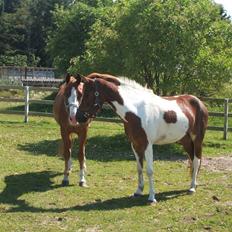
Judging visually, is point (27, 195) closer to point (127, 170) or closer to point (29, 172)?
point (29, 172)

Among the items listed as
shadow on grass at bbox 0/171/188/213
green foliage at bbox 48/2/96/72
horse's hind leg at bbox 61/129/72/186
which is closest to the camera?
shadow on grass at bbox 0/171/188/213

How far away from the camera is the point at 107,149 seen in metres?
12.8

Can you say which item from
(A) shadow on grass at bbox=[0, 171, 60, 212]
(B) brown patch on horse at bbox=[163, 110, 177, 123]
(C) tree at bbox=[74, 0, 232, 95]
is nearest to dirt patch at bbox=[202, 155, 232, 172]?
(C) tree at bbox=[74, 0, 232, 95]

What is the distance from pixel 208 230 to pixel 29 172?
4.56 metres

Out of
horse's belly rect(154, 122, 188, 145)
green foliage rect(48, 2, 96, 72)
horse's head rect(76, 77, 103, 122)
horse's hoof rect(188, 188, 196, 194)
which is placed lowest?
horse's hoof rect(188, 188, 196, 194)

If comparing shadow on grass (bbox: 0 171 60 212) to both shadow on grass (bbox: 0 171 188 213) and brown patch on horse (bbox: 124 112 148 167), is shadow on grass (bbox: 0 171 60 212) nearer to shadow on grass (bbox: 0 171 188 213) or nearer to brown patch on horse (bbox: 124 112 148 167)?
shadow on grass (bbox: 0 171 188 213)

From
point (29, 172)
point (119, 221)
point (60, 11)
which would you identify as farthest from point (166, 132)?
point (60, 11)

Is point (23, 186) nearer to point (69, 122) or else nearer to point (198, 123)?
point (69, 122)

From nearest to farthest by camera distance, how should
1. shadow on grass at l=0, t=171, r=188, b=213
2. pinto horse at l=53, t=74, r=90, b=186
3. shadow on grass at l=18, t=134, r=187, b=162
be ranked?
shadow on grass at l=0, t=171, r=188, b=213, pinto horse at l=53, t=74, r=90, b=186, shadow on grass at l=18, t=134, r=187, b=162

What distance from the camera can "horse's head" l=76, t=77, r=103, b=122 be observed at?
7445 mm

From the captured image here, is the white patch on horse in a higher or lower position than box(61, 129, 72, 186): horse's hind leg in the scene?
higher

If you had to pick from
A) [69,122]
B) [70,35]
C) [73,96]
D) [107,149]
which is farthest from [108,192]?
[70,35]

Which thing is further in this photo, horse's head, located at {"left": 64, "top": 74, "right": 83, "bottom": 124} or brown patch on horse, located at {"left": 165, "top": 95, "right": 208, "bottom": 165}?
brown patch on horse, located at {"left": 165, "top": 95, "right": 208, "bottom": 165}

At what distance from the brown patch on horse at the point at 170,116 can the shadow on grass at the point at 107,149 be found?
3678 millimetres
